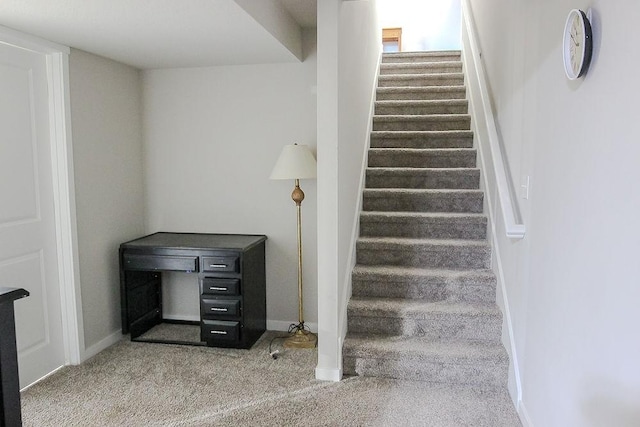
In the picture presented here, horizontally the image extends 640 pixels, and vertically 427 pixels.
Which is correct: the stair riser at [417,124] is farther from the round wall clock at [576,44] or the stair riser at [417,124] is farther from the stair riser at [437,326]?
the round wall clock at [576,44]

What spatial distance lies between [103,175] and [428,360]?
250 cm

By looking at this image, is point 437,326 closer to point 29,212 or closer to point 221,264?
point 221,264

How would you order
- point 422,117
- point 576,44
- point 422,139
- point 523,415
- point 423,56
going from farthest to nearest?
1. point 423,56
2. point 422,117
3. point 422,139
4. point 523,415
5. point 576,44

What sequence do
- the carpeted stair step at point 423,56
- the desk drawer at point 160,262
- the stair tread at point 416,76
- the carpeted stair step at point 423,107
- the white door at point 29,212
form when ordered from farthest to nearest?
1. the carpeted stair step at point 423,56
2. the stair tread at point 416,76
3. the carpeted stair step at point 423,107
4. the desk drawer at point 160,262
5. the white door at point 29,212

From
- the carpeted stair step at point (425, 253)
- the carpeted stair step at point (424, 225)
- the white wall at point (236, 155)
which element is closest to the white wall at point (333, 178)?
the carpeted stair step at point (425, 253)

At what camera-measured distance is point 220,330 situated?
3.34m

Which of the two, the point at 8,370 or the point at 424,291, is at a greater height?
the point at 8,370

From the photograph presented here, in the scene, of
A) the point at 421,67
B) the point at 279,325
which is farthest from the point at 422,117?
the point at 279,325

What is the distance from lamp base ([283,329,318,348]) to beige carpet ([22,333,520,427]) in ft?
0.57

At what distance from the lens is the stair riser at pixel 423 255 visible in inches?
128

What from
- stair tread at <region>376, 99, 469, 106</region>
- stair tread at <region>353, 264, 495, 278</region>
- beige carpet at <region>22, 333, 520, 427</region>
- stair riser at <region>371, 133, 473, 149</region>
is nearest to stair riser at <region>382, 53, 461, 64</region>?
stair tread at <region>376, 99, 469, 106</region>

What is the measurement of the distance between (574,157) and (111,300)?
312cm

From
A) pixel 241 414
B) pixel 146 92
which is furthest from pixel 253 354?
pixel 146 92

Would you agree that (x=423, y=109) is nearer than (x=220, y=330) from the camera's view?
No
